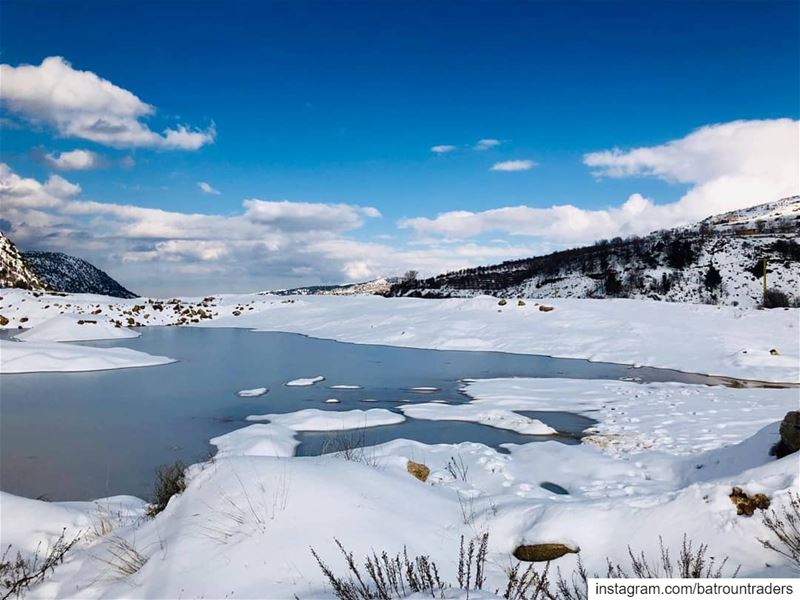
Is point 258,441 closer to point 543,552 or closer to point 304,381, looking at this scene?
point 543,552

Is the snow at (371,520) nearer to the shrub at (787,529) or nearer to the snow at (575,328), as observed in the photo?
the shrub at (787,529)

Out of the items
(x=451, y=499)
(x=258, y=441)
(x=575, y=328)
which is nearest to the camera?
(x=451, y=499)

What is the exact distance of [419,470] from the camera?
530cm

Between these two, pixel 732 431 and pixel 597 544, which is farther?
pixel 732 431

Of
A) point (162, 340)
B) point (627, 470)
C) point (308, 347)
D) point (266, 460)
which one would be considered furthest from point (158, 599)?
point (162, 340)

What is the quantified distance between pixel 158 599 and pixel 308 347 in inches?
650

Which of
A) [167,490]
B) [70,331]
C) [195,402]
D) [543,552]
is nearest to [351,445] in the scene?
[167,490]

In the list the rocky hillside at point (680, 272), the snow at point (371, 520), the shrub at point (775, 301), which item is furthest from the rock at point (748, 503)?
the rocky hillside at point (680, 272)

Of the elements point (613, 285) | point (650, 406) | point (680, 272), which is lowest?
point (650, 406)

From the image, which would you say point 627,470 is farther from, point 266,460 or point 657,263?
point 657,263

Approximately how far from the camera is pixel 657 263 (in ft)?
158

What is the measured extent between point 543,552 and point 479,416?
5.03 metres

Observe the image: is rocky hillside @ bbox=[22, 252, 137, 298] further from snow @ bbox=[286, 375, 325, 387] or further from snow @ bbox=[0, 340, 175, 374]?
snow @ bbox=[286, 375, 325, 387]

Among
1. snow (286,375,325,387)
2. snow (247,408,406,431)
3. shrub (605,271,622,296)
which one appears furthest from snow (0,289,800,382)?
shrub (605,271,622,296)
